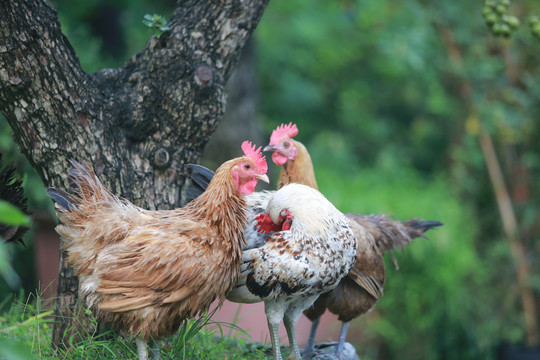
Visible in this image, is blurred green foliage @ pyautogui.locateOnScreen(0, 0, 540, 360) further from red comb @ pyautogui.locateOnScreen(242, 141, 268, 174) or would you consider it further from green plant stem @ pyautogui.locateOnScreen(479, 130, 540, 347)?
red comb @ pyautogui.locateOnScreen(242, 141, 268, 174)

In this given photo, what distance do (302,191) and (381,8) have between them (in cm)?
556

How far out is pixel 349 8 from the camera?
23.1 ft

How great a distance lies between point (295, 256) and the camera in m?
2.74

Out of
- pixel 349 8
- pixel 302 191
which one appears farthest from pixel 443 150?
pixel 302 191

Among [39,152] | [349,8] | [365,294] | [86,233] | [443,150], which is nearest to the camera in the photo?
[86,233]

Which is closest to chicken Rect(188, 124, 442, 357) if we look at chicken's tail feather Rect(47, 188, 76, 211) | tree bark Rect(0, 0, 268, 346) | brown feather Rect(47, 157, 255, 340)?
tree bark Rect(0, 0, 268, 346)

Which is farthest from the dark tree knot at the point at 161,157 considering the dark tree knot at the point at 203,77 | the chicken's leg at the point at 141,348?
the chicken's leg at the point at 141,348

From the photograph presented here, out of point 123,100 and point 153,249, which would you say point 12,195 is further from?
point 153,249

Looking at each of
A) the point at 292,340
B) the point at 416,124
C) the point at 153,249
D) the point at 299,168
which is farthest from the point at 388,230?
the point at 416,124

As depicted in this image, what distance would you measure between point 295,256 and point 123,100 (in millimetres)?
1326

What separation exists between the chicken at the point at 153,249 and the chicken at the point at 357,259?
720 millimetres

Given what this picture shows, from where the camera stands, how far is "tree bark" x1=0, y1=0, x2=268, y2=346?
2.84 metres

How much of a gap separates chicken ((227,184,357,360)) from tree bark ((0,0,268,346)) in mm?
736

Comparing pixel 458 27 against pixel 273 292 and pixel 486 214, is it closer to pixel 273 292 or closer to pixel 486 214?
pixel 486 214
